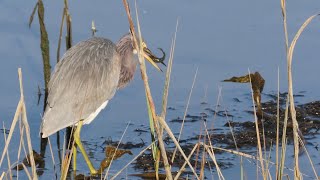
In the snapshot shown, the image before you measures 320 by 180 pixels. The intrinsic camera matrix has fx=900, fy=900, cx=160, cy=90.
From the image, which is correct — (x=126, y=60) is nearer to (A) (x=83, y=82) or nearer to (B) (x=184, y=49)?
(A) (x=83, y=82)

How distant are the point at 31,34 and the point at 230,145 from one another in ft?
8.10

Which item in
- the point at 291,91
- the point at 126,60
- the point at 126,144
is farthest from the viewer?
the point at 126,60

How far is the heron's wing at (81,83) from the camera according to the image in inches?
235

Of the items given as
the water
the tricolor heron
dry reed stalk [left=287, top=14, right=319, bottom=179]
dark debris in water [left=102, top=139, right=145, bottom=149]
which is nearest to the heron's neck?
the tricolor heron

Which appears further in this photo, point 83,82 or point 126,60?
point 126,60

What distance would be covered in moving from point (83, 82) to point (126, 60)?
1.79 feet

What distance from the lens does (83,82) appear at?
6145 mm

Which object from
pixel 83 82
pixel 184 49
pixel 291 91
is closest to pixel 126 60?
pixel 83 82

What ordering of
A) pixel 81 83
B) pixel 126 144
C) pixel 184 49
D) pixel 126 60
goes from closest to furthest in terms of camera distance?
1. pixel 81 83
2. pixel 126 144
3. pixel 126 60
4. pixel 184 49

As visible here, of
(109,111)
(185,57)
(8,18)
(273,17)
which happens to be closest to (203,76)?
(185,57)

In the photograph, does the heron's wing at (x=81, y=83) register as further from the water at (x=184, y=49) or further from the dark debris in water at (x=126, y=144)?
the water at (x=184, y=49)

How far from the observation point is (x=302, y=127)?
6621mm

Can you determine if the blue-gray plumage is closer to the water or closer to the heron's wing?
the heron's wing

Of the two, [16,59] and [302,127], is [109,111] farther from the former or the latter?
[302,127]
